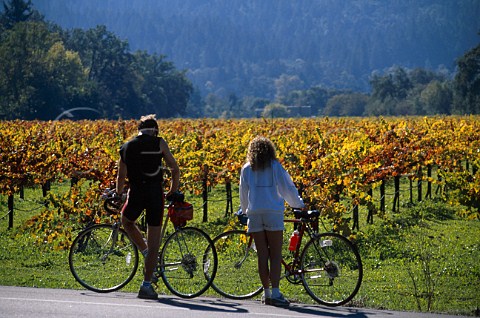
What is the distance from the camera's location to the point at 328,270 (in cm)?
912

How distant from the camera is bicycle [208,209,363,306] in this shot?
29.6ft

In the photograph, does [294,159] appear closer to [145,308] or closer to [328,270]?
[328,270]

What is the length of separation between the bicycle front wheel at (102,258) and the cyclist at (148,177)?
0.48m

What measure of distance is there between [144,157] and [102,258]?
1426 millimetres

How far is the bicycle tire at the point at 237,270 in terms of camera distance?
9383 millimetres

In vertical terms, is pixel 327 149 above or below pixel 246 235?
above

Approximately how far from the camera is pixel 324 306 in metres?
9.05

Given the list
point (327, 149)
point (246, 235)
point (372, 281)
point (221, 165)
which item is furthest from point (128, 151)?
point (221, 165)

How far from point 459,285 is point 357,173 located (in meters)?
3.68

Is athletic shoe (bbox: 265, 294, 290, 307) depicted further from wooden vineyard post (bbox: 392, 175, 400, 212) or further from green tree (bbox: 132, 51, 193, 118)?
green tree (bbox: 132, 51, 193, 118)

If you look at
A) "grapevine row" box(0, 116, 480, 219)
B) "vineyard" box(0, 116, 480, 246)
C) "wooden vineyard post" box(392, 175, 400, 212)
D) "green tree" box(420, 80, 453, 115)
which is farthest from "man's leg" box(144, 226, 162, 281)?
"green tree" box(420, 80, 453, 115)

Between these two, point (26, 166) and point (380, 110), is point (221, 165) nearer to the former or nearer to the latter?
point (26, 166)

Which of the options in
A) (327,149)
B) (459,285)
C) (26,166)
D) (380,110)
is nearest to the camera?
(459,285)

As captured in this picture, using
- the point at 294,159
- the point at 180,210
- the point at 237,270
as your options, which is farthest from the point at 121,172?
the point at 294,159
